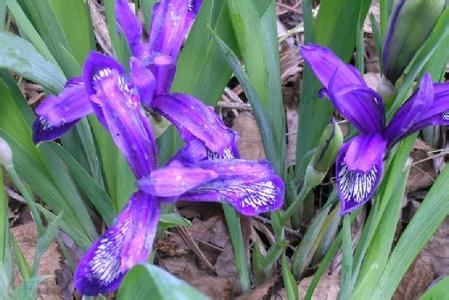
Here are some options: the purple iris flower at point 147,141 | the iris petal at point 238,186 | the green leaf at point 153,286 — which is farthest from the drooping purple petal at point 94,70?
the green leaf at point 153,286

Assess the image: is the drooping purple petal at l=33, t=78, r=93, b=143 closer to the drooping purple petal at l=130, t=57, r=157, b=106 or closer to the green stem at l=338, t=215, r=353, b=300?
the drooping purple petal at l=130, t=57, r=157, b=106

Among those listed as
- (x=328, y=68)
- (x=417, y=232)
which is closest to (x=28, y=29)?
(x=328, y=68)

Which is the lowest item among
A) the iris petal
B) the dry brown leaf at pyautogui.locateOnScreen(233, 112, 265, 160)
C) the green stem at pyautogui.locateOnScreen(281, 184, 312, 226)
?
the dry brown leaf at pyautogui.locateOnScreen(233, 112, 265, 160)

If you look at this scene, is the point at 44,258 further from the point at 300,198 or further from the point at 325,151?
the point at 325,151

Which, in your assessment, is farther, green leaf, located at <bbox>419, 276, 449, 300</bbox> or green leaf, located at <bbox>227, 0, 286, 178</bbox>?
green leaf, located at <bbox>227, 0, 286, 178</bbox>

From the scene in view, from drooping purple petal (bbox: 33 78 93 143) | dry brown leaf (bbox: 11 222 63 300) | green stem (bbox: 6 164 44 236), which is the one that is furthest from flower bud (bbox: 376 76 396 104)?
dry brown leaf (bbox: 11 222 63 300)

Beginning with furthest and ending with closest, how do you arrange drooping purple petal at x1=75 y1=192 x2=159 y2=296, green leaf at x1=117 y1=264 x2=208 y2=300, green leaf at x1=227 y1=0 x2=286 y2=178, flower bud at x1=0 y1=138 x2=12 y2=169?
green leaf at x1=227 y1=0 x2=286 y2=178 → flower bud at x1=0 y1=138 x2=12 y2=169 → drooping purple petal at x1=75 y1=192 x2=159 y2=296 → green leaf at x1=117 y1=264 x2=208 y2=300

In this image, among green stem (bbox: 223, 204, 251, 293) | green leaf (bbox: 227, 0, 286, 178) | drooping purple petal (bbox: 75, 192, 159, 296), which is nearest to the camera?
Result: drooping purple petal (bbox: 75, 192, 159, 296)
